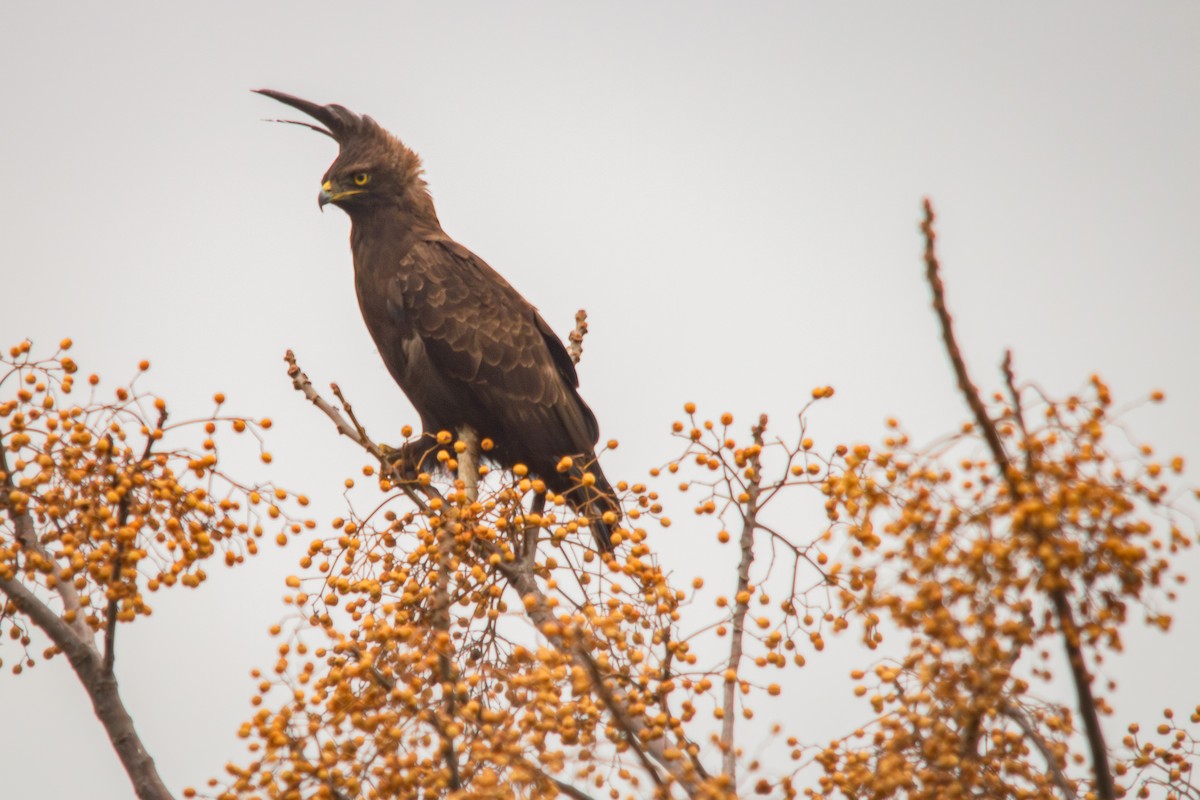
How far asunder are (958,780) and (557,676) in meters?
1.10

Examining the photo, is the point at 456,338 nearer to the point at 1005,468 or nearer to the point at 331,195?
the point at 331,195

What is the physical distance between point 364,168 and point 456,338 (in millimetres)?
1449

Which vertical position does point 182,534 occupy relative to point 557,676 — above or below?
above

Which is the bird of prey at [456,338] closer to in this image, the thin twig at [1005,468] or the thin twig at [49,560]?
the thin twig at [49,560]

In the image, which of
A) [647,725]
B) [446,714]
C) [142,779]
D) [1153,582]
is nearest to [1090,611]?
[1153,582]

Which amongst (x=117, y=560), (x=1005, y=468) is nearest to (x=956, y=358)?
(x=1005, y=468)

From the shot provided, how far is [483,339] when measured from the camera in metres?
7.78

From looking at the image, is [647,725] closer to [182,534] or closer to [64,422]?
[182,534]

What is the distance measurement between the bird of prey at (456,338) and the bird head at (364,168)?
0.01m

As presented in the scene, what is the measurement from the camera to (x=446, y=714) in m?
3.55

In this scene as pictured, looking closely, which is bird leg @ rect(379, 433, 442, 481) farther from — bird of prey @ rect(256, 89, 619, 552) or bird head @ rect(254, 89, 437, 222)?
bird head @ rect(254, 89, 437, 222)

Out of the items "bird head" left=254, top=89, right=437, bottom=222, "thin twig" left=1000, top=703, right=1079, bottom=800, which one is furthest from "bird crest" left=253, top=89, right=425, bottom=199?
"thin twig" left=1000, top=703, right=1079, bottom=800

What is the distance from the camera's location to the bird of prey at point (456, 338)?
25.3 feet

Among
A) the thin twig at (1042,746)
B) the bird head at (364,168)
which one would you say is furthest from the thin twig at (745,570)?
the bird head at (364,168)
